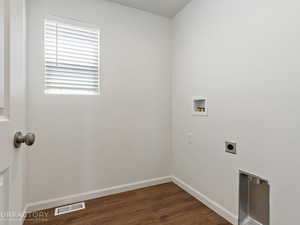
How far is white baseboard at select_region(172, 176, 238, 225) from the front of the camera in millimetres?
1495

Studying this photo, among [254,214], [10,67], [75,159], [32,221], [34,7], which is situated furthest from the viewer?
[75,159]

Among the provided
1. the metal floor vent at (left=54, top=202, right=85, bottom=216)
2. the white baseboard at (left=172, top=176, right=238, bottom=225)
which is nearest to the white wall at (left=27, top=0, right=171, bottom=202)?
the metal floor vent at (left=54, top=202, right=85, bottom=216)

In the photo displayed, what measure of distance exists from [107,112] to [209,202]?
1621 millimetres

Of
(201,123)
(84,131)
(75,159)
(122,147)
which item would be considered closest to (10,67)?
(84,131)

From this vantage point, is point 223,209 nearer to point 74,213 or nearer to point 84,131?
point 74,213

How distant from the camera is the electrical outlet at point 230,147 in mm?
1466

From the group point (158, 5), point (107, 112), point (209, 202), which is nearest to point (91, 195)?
point (107, 112)

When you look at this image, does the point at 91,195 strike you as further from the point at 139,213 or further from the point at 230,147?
the point at 230,147

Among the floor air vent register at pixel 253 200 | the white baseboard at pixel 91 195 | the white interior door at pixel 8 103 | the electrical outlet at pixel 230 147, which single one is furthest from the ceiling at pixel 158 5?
the white baseboard at pixel 91 195

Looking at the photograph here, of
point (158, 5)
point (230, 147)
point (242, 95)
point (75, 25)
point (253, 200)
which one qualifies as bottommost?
point (253, 200)

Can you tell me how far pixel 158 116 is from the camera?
2.31 metres

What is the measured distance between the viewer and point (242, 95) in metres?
1.40

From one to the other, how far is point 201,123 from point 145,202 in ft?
3.86

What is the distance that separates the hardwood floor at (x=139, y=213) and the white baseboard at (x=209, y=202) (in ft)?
0.14
